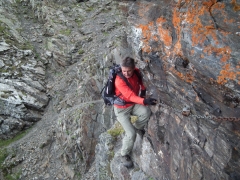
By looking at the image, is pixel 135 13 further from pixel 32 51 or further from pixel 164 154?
pixel 32 51

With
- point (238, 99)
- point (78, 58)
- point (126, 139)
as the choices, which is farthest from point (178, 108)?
point (78, 58)

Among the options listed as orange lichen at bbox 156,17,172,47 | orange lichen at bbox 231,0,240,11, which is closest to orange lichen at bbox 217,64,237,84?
orange lichen at bbox 231,0,240,11

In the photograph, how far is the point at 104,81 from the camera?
19656 millimetres

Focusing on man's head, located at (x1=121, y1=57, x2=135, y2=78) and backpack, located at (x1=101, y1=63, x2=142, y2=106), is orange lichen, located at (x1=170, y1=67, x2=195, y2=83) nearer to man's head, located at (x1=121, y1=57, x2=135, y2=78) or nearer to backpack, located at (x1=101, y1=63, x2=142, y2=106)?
man's head, located at (x1=121, y1=57, x2=135, y2=78)

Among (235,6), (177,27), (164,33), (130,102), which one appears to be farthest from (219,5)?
(130,102)

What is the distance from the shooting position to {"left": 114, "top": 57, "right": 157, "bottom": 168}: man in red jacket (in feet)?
22.0

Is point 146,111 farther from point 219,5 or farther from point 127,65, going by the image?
point 219,5

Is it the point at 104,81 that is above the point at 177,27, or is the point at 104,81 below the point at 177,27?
below

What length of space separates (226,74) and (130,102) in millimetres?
3665

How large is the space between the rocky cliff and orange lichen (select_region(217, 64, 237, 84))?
0.9 inches

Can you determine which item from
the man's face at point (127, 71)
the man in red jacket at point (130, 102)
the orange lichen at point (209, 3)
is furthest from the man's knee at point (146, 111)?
the orange lichen at point (209, 3)

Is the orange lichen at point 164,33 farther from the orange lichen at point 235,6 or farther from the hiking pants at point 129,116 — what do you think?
the hiking pants at point 129,116

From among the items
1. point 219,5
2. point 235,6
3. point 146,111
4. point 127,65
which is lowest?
point 146,111

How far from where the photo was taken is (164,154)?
8023 mm
